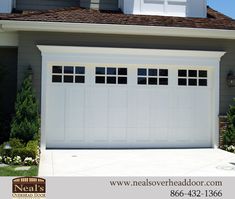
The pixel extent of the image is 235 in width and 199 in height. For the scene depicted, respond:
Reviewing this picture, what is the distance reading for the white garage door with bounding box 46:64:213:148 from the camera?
40.3ft

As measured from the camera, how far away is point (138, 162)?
10.1 meters

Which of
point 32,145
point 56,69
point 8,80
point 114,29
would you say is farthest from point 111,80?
point 32,145

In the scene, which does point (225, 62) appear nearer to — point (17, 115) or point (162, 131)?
point (162, 131)

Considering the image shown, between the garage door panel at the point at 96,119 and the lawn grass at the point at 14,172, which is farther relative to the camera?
the garage door panel at the point at 96,119

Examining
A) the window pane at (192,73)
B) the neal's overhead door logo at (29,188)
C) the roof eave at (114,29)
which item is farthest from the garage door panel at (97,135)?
the neal's overhead door logo at (29,188)

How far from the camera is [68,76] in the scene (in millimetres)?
12336

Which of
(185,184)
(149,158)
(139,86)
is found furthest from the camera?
(139,86)

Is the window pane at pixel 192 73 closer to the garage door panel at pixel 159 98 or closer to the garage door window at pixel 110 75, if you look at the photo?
the garage door panel at pixel 159 98

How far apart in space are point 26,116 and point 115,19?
4102mm

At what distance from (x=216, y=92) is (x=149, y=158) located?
142 inches

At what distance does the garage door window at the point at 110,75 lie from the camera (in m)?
12.5

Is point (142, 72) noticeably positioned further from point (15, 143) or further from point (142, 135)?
point (15, 143)

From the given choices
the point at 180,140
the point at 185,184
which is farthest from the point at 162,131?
the point at 185,184

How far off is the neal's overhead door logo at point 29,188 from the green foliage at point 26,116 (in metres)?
5.24
